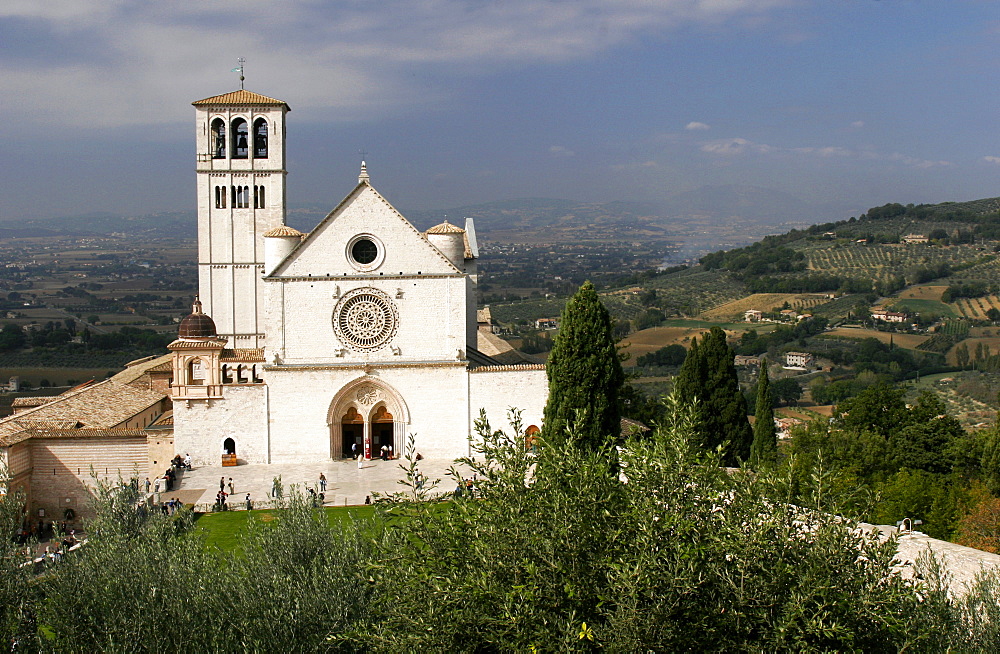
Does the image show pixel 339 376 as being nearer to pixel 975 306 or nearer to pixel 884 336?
pixel 884 336

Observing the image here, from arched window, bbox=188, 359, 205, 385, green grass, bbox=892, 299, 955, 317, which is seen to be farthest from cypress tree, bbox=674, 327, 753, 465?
green grass, bbox=892, 299, 955, 317

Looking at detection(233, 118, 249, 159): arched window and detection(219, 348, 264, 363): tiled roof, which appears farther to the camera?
detection(233, 118, 249, 159): arched window

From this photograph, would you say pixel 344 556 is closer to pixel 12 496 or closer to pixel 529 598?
pixel 529 598

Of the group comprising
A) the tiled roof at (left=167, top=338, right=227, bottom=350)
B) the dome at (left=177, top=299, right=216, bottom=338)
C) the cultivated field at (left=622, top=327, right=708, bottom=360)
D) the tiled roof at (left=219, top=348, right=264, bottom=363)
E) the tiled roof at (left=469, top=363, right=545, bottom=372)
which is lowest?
the cultivated field at (left=622, top=327, right=708, bottom=360)

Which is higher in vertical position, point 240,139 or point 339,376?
point 240,139

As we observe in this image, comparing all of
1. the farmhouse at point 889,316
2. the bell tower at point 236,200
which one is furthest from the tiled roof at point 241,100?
the farmhouse at point 889,316

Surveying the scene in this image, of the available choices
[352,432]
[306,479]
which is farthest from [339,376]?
[306,479]

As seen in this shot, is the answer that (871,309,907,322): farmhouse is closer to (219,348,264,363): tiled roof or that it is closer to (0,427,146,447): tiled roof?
(219,348,264,363): tiled roof

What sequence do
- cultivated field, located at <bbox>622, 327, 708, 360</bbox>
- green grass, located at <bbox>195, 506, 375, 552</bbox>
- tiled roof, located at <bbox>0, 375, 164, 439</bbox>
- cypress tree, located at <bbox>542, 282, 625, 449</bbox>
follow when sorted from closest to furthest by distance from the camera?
green grass, located at <bbox>195, 506, 375, 552</bbox>
cypress tree, located at <bbox>542, 282, 625, 449</bbox>
tiled roof, located at <bbox>0, 375, 164, 439</bbox>
cultivated field, located at <bbox>622, 327, 708, 360</bbox>

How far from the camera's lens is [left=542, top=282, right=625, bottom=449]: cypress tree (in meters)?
27.7

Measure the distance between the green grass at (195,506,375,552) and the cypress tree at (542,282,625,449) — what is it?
227 inches

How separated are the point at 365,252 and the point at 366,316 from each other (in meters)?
2.12

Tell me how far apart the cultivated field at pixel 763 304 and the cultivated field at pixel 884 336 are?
11.9 metres

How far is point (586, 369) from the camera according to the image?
2802cm
